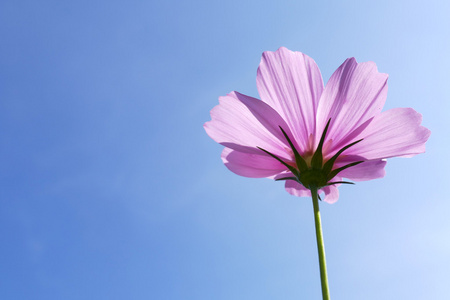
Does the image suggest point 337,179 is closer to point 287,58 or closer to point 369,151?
point 369,151

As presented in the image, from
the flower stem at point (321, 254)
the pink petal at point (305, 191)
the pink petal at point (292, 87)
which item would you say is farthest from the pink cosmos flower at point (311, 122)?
the flower stem at point (321, 254)

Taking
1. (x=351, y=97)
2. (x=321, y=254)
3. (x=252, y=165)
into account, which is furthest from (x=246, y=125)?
(x=321, y=254)

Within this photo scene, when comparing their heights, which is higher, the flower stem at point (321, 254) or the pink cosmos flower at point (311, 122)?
the pink cosmos flower at point (311, 122)

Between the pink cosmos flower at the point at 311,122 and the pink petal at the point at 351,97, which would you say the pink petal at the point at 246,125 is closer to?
the pink cosmos flower at the point at 311,122

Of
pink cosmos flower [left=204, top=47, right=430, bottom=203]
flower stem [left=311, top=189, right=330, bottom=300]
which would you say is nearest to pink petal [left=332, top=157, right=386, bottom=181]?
pink cosmos flower [left=204, top=47, right=430, bottom=203]

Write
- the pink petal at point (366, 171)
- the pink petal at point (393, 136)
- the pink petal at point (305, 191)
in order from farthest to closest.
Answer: the pink petal at point (305, 191) < the pink petal at point (366, 171) < the pink petal at point (393, 136)

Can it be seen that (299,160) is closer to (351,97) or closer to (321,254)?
(351,97)
